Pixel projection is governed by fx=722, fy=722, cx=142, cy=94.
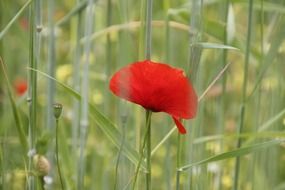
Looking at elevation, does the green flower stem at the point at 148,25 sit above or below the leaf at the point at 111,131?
above

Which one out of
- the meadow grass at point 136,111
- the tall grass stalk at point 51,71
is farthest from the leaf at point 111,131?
the tall grass stalk at point 51,71

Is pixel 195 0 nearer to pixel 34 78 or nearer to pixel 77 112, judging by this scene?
pixel 34 78

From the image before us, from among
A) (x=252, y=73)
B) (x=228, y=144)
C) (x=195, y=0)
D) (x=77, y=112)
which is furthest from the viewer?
(x=252, y=73)

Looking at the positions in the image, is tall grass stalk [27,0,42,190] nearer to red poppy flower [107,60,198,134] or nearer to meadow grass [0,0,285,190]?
meadow grass [0,0,285,190]

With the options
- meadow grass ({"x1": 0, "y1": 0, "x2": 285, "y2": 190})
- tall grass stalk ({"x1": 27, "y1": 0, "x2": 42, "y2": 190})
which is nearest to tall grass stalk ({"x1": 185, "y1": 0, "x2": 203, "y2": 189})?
meadow grass ({"x1": 0, "y1": 0, "x2": 285, "y2": 190})

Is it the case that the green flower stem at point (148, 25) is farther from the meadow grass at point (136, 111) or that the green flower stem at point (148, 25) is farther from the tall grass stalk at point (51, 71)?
the tall grass stalk at point (51, 71)

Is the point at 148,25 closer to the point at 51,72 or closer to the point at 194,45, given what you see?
the point at 194,45

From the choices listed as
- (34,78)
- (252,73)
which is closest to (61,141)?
(34,78)

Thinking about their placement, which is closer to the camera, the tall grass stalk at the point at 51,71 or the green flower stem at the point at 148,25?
the green flower stem at the point at 148,25
